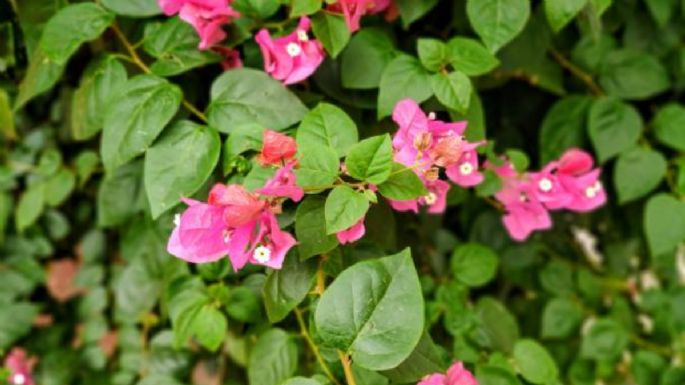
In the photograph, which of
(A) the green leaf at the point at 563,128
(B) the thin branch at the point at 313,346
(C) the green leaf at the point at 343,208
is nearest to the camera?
(C) the green leaf at the point at 343,208

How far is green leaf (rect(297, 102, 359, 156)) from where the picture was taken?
2.51 feet

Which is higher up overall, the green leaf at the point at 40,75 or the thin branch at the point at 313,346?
the green leaf at the point at 40,75

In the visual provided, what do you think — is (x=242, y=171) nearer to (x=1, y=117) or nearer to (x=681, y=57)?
(x=1, y=117)

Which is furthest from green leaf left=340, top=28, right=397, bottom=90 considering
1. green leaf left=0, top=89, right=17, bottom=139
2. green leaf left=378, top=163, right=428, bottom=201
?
green leaf left=0, top=89, right=17, bottom=139

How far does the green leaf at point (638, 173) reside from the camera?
1074mm

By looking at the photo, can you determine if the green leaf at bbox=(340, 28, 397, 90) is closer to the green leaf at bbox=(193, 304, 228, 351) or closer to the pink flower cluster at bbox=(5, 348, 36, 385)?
the green leaf at bbox=(193, 304, 228, 351)

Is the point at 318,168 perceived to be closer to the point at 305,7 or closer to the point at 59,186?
the point at 305,7

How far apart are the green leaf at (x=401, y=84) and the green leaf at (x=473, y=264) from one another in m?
0.30

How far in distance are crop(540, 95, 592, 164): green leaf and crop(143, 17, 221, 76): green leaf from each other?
1.68 feet

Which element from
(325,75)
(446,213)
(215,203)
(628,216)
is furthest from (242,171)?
(628,216)

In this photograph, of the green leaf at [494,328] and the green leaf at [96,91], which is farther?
the green leaf at [494,328]

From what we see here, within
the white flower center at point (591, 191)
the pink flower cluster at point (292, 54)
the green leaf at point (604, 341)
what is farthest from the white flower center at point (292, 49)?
the green leaf at point (604, 341)

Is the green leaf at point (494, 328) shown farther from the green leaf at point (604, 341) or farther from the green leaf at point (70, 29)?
the green leaf at point (70, 29)

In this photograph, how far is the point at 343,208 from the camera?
68cm
